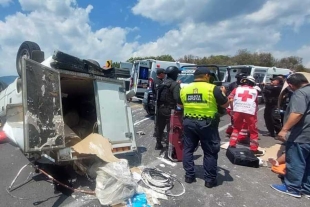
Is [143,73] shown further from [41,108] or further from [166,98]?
[41,108]

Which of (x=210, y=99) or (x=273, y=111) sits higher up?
(x=210, y=99)

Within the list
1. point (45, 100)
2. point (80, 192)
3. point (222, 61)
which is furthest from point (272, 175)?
point (222, 61)

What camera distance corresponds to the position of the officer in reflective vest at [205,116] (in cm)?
357

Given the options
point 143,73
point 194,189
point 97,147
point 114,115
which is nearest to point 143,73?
point 143,73

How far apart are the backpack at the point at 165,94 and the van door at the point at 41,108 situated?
7.56ft

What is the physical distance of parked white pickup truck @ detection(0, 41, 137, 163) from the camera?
9.59 ft

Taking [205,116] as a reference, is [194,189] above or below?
below

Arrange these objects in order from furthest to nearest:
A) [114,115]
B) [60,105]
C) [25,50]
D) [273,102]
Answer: [273,102] < [25,50] < [114,115] < [60,105]

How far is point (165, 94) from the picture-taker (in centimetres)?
516

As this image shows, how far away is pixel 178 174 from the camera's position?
4.16 m

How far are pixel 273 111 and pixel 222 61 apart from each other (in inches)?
1285

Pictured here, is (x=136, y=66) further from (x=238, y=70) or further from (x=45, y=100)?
(x=45, y=100)

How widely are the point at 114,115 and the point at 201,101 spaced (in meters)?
1.56

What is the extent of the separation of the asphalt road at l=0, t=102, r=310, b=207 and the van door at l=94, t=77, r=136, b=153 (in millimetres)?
649
